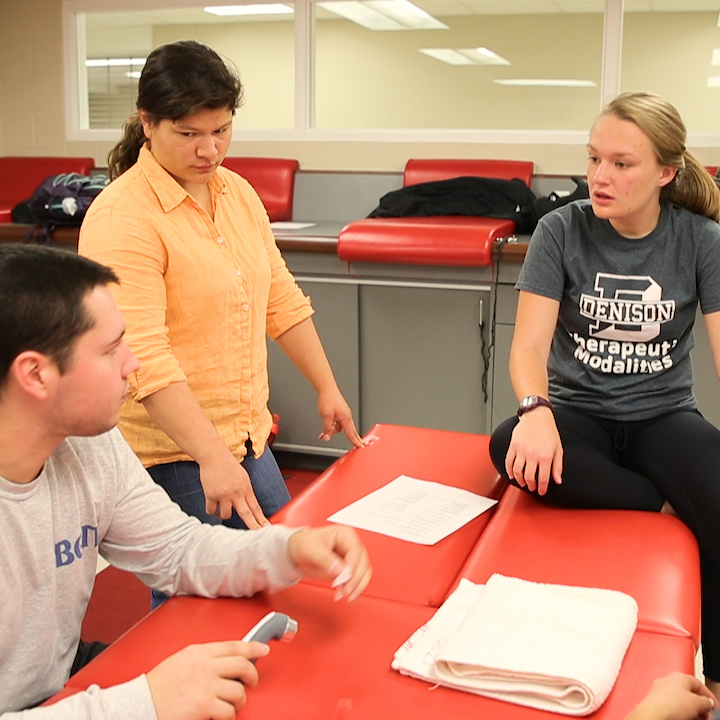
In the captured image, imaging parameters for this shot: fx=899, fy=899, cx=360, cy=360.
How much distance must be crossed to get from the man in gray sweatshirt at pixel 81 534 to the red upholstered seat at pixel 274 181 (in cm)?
290

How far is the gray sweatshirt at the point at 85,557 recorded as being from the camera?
1.05 meters

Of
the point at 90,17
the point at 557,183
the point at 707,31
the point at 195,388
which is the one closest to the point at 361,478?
the point at 195,388

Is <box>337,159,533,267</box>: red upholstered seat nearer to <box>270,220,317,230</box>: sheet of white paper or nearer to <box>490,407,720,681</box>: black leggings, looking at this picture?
<box>270,220,317,230</box>: sheet of white paper

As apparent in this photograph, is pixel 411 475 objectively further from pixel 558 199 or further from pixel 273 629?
pixel 558 199

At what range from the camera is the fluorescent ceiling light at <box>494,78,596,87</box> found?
3809mm

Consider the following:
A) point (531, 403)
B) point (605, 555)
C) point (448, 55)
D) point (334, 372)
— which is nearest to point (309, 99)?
point (448, 55)

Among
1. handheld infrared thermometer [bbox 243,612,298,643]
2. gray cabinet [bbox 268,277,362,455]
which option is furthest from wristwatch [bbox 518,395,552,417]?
gray cabinet [bbox 268,277,362,455]

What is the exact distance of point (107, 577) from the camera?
257 cm

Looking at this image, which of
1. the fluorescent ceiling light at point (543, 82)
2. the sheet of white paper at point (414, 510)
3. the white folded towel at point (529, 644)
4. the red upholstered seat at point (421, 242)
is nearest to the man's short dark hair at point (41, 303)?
the white folded towel at point (529, 644)

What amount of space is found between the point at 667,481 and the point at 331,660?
0.84 m

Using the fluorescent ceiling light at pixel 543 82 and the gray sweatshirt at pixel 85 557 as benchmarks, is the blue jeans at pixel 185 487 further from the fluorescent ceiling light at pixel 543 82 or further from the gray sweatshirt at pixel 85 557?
the fluorescent ceiling light at pixel 543 82

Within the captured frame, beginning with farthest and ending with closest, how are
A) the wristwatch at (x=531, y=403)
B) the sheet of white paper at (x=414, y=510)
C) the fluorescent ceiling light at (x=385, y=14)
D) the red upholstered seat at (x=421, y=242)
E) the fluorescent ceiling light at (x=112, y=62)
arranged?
the fluorescent ceiling light at (x=112, y=62), the fluorescent ceiling light at (x=385, y=14), the red upholstered seat at (x=421, y=242), the wristwatch at (x=531, y=403), the sheet of white paper at (x=414, y=510)

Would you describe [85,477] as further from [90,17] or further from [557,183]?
[90,17]

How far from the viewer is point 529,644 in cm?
110
